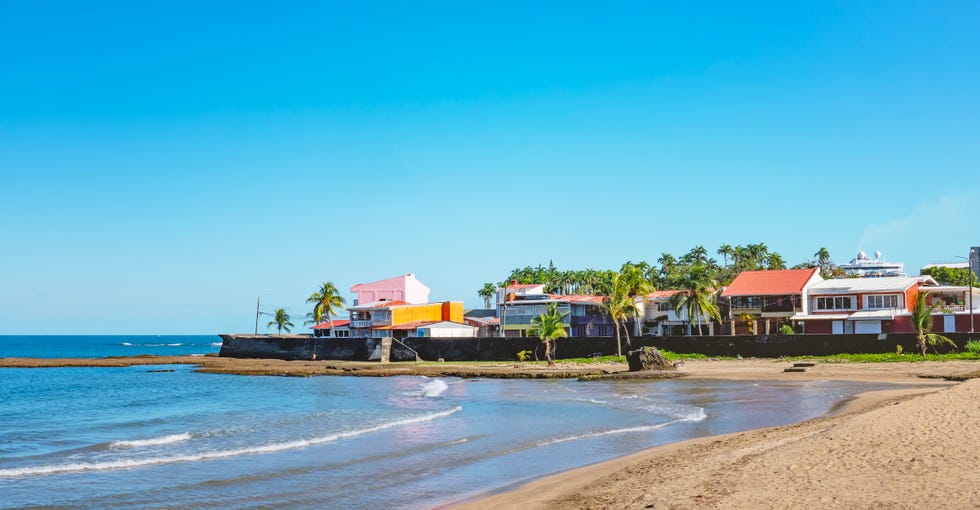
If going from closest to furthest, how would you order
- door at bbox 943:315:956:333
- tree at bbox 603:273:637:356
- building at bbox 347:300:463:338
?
door at bbox 943:315:956:333 < tree at bbox 603:273:637:356 < building at bbox 347:300:463:338

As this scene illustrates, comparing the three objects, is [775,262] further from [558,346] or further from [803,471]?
[803,471]

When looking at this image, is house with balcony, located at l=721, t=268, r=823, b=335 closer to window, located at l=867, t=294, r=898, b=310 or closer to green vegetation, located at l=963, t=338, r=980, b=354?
window, located at l=867, t=294, r=898, b=310

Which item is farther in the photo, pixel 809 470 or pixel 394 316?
pixel 394 316

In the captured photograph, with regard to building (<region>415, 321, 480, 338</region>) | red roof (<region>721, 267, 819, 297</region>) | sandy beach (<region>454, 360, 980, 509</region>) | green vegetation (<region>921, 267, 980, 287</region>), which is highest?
green vegetation (<region>921, 267, 980, 287</region>)

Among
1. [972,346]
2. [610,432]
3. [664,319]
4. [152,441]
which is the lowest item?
[152,441]

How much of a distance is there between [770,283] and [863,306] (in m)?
8.11

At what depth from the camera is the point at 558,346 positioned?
62.0 m

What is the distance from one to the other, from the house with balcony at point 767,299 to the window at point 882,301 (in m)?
5.41

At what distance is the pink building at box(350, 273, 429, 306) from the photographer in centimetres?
9819

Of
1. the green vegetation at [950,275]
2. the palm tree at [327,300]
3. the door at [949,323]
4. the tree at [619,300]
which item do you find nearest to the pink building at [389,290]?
the palm tree at [327,300]

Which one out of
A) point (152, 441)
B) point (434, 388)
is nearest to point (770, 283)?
point (434, 388)

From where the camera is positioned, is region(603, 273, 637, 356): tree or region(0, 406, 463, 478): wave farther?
region(603, 273, 637, 356): tree

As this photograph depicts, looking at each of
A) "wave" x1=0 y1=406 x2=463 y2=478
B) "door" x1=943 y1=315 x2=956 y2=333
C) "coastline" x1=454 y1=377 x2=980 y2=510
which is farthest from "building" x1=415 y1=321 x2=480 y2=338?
"coastline" x1=454 y1=377 x2=980 y2=510

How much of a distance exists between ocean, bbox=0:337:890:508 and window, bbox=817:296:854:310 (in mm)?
28319
